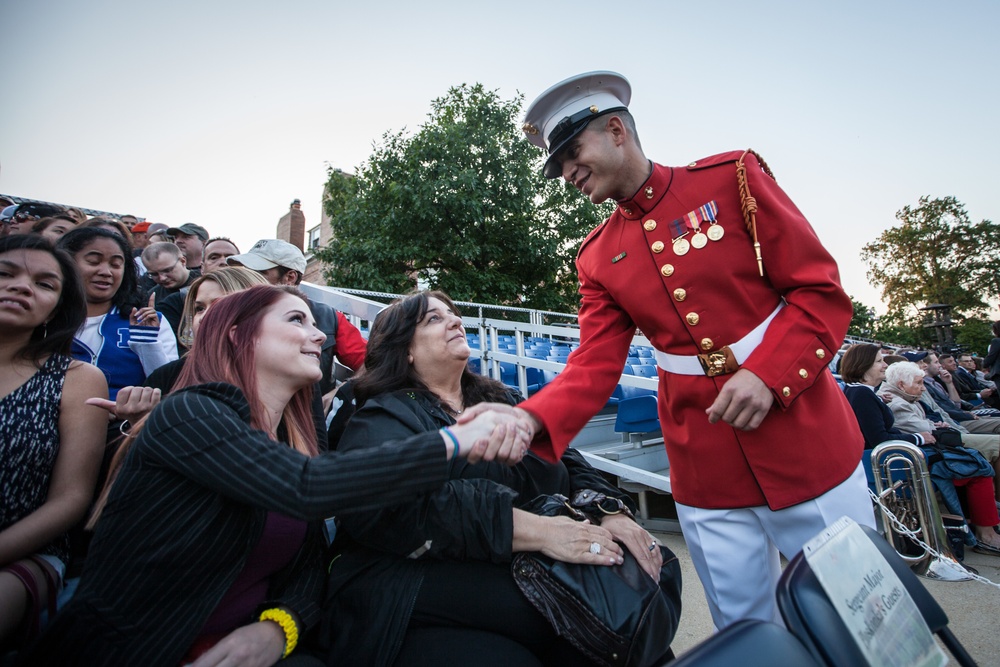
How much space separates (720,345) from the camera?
1599 mm

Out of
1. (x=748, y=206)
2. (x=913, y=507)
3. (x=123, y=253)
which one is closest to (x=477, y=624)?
(x=748, y=206)

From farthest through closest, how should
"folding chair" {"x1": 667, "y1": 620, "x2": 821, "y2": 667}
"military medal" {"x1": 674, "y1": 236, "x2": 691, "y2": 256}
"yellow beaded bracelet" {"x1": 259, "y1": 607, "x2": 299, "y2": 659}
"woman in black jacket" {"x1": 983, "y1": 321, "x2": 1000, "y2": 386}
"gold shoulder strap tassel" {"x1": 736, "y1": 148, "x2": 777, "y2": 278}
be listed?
"woman in black jacket" {"x1": 983, "y1": 321, "x2": 1000, "y2": 386} < "military medal" {"x1": 674, "y1": 236, "x2": 691, "y2": 256} < "gold shoulder strap tassel" {"x1": 736, "y1": 148, "x2": 777, "y2": 278} < "yellow beaded bracelet" {"x1": 259, "y1": 607, "x2": 299, "y2": 659} < "folding chair" {"x1": 667, "y1": 620, "x2": 821, "y2": 667}

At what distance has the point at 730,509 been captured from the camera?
5.42 feet

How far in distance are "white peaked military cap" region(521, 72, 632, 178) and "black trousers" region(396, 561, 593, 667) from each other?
4.47ft

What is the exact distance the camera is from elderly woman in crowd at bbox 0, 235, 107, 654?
4.88 ft

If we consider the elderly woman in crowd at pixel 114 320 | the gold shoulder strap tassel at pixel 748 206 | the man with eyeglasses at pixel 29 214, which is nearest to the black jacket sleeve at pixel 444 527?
the gold shoulder strap tassel at pixel 748 206

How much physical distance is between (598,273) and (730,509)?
88cm

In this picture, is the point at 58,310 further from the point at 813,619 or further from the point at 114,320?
the point at 813,619

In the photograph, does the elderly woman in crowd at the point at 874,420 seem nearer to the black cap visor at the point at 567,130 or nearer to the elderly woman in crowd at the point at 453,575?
the elderly woman in crowd at the point at 453,575

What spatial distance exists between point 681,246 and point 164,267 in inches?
134

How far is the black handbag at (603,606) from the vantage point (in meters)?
1.39

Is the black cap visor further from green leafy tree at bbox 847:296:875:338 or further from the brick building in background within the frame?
green leafy tree at bbox 847:296:875:338

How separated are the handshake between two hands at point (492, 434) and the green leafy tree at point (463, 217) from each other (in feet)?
40.4

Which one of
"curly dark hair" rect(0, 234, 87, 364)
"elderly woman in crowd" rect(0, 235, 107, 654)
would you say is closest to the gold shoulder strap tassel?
"elderly woman in crowd" rect(0, 235, 107, 654)
